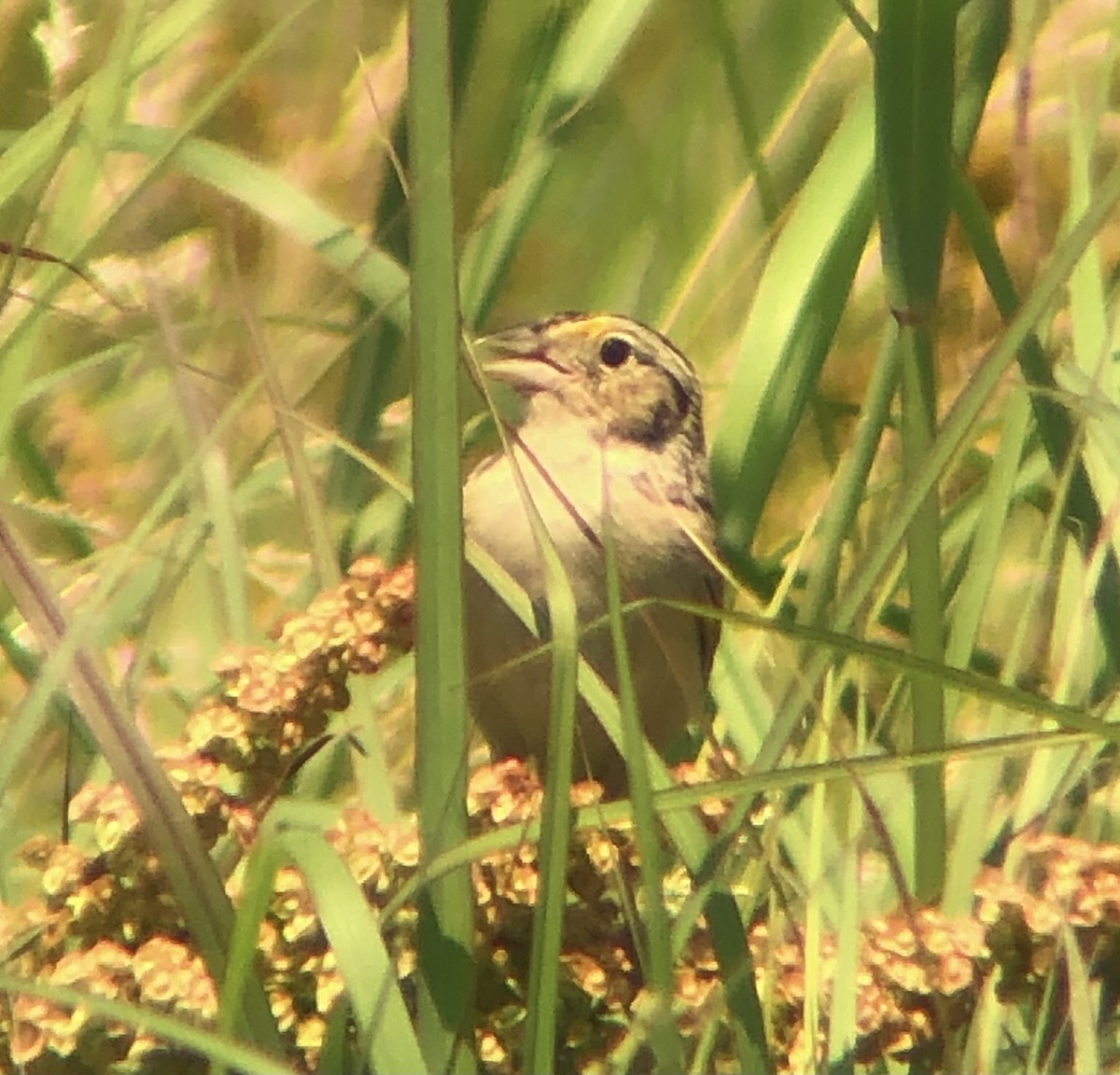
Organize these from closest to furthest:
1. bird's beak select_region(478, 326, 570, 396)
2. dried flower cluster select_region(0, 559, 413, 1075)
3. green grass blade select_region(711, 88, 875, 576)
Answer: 1. dried flower cluster select_region(0, 559, 413, 1075)
2. green grass blade select_region(711, 88, 875, 576)
3. bird's beak select_region(478, 326, 570, 396)

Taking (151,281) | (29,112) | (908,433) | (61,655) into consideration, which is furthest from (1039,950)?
(29,112)

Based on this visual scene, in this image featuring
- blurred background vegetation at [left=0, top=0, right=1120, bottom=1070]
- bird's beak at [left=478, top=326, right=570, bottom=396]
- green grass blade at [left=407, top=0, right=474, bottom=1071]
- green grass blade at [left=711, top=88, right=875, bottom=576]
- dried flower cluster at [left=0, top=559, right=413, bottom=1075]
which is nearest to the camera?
green grass blade at [left=407, top=0, right=474, bottom=1071]

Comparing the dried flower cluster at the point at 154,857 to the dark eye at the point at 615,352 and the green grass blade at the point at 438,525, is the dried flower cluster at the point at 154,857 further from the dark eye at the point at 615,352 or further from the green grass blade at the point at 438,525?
the dark eye at the point at 615,352

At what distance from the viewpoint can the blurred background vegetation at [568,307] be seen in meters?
1.90

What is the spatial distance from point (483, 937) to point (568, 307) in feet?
7.16

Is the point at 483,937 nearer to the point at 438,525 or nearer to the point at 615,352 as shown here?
the point at 438,525

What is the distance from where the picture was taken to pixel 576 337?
275 centimetres

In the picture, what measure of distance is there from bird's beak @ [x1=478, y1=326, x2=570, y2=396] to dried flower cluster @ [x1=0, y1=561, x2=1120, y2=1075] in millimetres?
1028

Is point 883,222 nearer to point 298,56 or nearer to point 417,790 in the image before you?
point 417,790

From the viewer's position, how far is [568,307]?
145 inches

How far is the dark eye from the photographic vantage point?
8.99 feet

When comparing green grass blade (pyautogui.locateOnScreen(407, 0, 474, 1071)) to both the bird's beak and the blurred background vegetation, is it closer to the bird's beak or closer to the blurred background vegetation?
the blurred background vegetation

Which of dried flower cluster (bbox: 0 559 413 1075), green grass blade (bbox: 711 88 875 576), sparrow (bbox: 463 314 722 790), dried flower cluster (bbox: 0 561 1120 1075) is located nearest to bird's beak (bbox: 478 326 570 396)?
sparrow (bbox: 463 314 722 790)

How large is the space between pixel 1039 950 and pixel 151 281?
801mm
